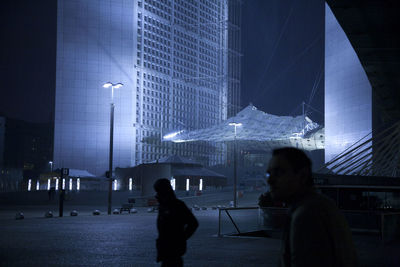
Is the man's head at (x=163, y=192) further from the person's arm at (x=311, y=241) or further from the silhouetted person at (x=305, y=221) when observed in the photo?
the person's arm at (x=311, y=241)

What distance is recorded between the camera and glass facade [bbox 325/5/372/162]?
155 ft

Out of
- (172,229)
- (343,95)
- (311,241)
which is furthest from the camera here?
(343,95)

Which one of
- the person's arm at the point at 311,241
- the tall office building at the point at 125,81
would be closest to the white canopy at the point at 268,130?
the tall office building at the point at 125,81

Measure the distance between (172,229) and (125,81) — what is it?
95446 mm

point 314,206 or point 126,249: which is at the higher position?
point 314,206

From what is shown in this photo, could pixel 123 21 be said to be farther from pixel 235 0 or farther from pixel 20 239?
pixel 20 239

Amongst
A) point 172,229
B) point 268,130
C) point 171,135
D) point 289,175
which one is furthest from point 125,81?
point 289,175

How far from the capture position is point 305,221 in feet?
8.22

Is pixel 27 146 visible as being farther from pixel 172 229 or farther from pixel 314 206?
pixel 314 206

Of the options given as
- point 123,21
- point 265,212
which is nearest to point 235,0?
point 123,21

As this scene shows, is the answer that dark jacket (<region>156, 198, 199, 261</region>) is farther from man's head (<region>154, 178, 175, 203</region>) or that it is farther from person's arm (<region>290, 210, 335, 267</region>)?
person's arm (<region>290, 210, 335, 267</region>)

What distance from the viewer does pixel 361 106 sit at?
47375 millimetres

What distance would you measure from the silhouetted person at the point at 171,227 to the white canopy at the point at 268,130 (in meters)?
75.5

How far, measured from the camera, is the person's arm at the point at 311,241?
248 cm
